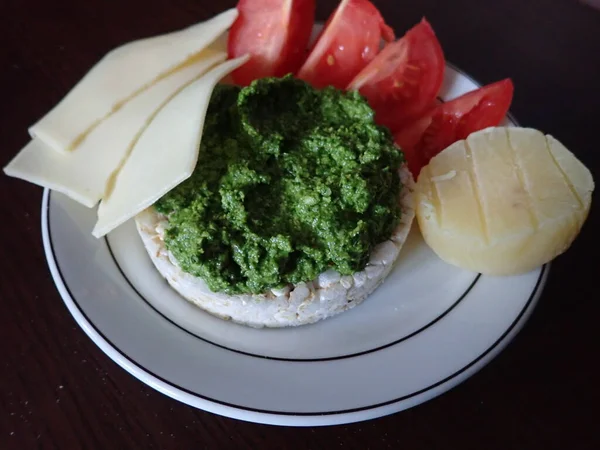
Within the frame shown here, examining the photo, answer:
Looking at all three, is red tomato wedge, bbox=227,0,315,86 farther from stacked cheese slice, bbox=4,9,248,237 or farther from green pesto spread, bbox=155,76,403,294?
green pesto spread, bbox=155,76,403,294

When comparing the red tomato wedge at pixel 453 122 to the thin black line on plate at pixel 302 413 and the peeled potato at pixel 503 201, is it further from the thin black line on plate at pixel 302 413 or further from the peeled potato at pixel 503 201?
the thin black line on plate at pixel 302 413


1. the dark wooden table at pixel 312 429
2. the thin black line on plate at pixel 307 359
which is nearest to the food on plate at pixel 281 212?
the thin black line on plate at pixel 307 359

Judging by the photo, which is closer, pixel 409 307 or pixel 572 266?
pixel 409 307

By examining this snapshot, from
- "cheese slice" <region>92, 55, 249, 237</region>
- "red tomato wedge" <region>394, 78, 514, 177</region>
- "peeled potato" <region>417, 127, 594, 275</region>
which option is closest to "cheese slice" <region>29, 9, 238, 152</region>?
"cheese slice" <region>92, 55, 249, 237</region>

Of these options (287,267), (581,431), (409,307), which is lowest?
(581,431)

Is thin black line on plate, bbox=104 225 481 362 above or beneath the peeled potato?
beneath

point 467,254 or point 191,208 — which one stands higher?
point 191,208

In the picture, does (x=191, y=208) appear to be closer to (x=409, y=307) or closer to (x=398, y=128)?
(x=409, y=307)

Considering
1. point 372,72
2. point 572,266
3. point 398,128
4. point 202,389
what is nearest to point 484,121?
point 398,128
